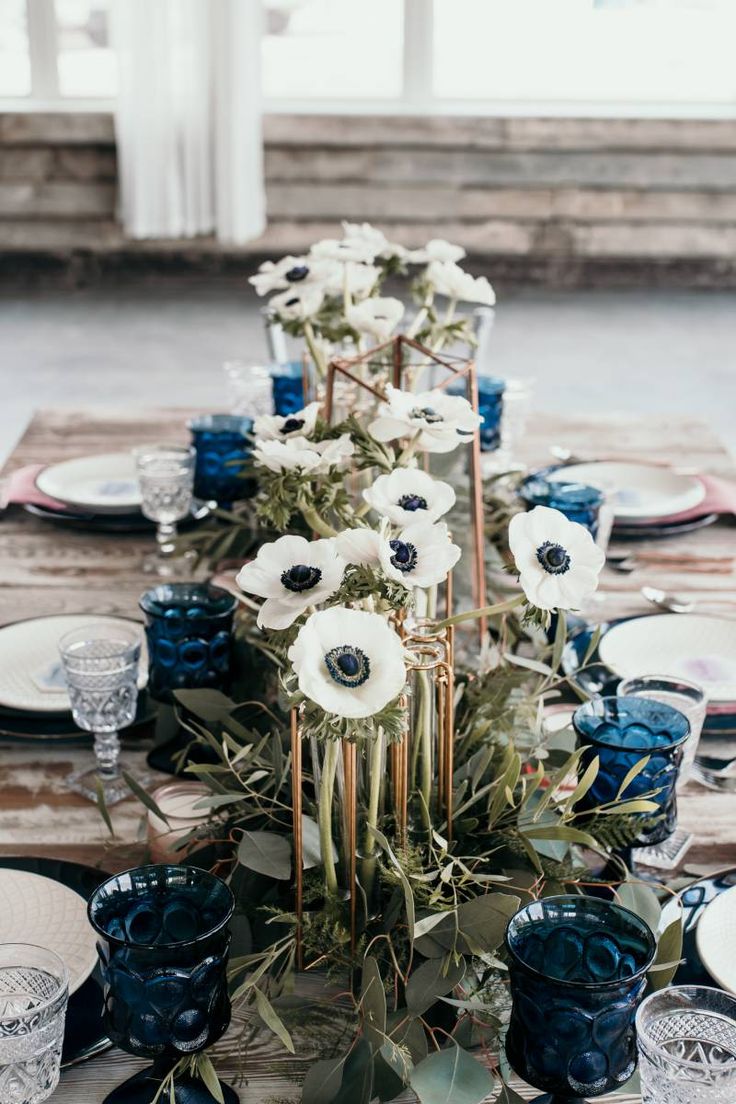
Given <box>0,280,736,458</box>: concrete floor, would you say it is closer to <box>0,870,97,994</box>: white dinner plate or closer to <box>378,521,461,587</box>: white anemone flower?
<box>0,870,97,994</box>: white dinner plate

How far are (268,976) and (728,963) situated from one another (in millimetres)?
315

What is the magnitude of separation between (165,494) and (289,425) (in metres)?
0.63

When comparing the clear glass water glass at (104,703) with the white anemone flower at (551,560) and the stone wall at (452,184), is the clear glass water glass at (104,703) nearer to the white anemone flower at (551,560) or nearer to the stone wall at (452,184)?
the white anemone flower at (551,560)

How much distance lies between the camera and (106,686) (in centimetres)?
115

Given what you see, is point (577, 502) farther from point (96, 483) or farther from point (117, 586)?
point (96, 483)

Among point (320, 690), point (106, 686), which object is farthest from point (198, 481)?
point (320, 690)

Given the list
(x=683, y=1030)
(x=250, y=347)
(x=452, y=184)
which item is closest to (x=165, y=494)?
(x=683, y=1030)

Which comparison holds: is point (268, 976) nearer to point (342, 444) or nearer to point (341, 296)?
point (342, 444)

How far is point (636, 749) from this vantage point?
929mm

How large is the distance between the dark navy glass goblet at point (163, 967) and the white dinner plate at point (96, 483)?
108 centimetres

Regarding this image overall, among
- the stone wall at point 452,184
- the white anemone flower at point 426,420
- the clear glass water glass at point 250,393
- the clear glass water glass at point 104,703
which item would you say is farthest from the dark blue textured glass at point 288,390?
the stone wall at point 452,184

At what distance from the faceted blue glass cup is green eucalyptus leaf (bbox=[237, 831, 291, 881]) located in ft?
0.57

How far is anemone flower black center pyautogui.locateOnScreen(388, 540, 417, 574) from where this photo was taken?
0.76 m

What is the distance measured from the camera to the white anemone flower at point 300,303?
5.28 ft
